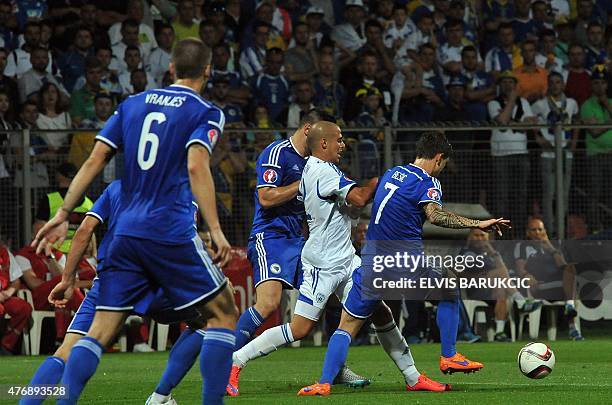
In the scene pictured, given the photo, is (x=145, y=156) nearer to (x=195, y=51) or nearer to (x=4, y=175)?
(x=195, y=51)

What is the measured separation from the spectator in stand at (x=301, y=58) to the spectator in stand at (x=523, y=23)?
3.46 metres

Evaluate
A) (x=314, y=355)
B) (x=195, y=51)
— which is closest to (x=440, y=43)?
(x=314, y=355)

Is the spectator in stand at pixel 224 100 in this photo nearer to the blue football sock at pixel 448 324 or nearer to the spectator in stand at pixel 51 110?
the spectator in stand at pixel 51 110

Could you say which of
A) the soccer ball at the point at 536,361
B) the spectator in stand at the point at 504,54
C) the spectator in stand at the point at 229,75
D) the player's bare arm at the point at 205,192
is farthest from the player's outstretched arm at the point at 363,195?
the spectator in stand at the point at 504,54

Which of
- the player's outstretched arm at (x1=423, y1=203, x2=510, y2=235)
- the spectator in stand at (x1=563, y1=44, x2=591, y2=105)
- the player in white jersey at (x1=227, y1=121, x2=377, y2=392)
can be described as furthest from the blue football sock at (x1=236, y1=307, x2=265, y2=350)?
the spectator in stand at (x1=563, y1=44, x2=591, y2=105)

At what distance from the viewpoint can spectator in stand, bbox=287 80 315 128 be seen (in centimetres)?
1775

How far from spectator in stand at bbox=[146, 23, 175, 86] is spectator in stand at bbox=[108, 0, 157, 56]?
137mm

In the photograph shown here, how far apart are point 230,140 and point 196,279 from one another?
9914 mm

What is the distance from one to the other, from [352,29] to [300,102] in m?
2.26

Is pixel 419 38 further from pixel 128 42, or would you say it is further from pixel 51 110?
pixel 51 110

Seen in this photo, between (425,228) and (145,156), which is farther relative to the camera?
(425,228)

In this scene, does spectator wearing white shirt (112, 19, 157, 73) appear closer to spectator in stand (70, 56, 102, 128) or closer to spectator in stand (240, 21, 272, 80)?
spectator in stand (70, 56, 102, 128)

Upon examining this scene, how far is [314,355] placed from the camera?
48.5 feet

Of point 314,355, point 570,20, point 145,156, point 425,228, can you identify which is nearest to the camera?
point 145,156
